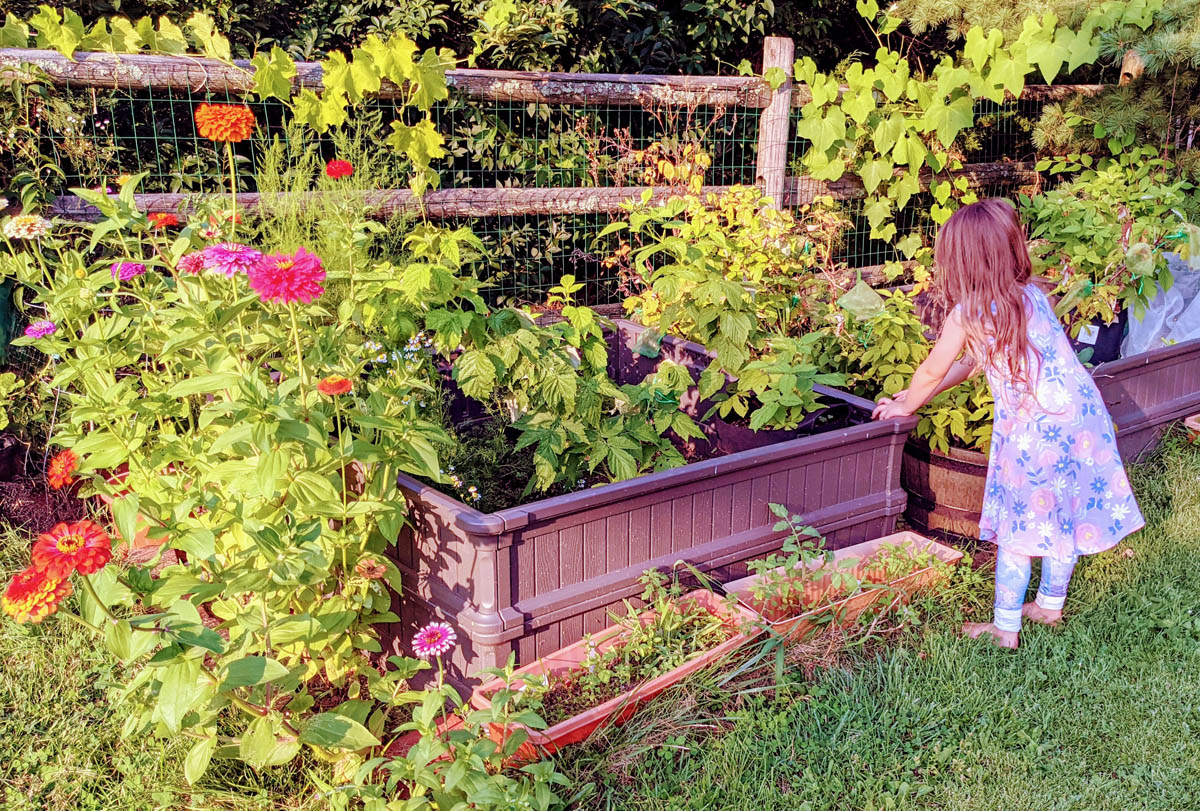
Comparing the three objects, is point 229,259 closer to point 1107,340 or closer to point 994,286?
point 994,286

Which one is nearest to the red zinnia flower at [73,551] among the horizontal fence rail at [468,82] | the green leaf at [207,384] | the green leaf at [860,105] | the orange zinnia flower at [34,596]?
the orange zinnia flower at [34,596]

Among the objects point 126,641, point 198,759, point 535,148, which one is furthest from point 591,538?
point 535,148

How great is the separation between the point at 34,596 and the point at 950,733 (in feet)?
6.38

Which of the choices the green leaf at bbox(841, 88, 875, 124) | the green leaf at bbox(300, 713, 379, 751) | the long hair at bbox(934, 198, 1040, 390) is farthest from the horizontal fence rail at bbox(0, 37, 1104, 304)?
the green leaf at bbox(300, 713, 379, 751)

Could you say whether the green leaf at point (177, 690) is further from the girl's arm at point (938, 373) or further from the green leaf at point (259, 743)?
the girl's arm at point (938, 373)

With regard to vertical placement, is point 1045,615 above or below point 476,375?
below

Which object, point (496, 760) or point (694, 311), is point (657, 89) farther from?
point (496, 760)

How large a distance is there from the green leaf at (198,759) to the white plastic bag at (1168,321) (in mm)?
4186

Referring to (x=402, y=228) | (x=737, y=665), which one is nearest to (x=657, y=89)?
(x=402, y=228)

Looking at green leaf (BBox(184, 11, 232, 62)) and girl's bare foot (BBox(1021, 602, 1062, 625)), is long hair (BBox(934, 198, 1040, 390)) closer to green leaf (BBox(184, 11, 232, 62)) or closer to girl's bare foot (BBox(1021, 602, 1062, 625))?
girl's bare foot (BBox(1021, 602, 1062, 625))

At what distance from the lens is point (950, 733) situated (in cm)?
235

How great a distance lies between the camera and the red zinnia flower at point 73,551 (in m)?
1.52

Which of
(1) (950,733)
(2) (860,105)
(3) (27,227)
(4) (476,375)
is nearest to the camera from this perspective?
(3) (27,227)

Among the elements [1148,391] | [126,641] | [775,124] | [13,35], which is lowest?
[1148,391]
